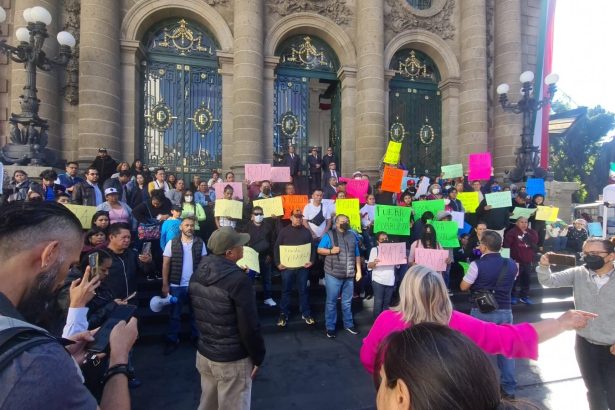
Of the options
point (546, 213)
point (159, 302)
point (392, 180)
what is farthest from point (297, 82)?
point (159, 302)

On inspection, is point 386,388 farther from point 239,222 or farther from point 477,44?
point 477,44

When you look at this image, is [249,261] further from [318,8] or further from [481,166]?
[318,8]

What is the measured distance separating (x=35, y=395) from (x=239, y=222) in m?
7.55

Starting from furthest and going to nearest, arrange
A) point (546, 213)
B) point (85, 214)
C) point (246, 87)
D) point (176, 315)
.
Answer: point (246, 87), point (546, 213), point (85, 214), point (176, 315)

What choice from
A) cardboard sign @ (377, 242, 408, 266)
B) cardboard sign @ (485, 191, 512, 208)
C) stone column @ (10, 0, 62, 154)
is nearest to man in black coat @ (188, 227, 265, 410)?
cardboard sign @ (377, 242, 408, 266)

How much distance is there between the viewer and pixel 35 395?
3.17 ft

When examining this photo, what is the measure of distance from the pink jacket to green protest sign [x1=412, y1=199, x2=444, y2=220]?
235 inches

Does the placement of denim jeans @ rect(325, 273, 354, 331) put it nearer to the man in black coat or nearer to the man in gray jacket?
the man in black coat

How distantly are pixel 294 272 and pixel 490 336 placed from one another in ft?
14.6

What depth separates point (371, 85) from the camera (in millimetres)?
12766

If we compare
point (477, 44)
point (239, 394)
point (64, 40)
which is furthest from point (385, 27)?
point (239, 394)

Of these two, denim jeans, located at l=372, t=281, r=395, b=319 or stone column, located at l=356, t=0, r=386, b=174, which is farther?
stone column, located at l=356, t=0, r=386, b=174

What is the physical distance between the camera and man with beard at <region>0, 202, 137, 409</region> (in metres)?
0.96

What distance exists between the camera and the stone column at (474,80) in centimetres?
1390
